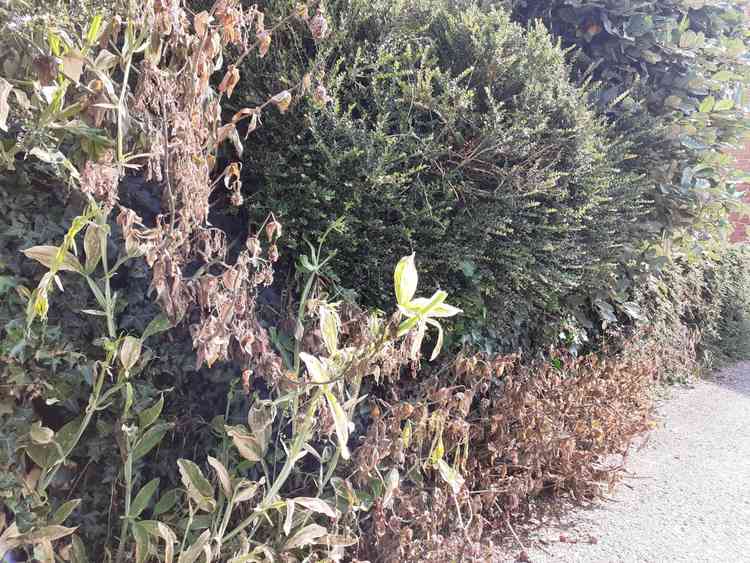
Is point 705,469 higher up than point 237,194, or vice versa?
point 237,194

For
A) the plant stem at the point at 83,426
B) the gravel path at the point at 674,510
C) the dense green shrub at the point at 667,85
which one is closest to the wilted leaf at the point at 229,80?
the plant stem at the point at 83,426

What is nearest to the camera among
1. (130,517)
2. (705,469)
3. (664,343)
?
(130,517)

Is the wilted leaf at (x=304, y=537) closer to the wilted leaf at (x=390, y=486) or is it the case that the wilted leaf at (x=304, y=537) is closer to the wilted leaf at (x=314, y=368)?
the wilted leaf at (x=390, y=486)

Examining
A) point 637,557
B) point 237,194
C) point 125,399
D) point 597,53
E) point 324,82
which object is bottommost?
point 637,557

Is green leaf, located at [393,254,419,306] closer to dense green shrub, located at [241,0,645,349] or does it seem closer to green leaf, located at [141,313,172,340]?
green leaf, located at [141,313,172,340]

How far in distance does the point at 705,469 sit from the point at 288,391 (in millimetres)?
2856

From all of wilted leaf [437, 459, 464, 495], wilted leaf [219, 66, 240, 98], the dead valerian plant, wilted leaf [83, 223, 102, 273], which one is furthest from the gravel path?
wilted leaf [219, 66, 240, 98]

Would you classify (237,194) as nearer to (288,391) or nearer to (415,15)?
(288,391)

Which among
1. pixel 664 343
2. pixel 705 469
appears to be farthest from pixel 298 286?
pixel 664 343

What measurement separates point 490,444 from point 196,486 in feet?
4.90

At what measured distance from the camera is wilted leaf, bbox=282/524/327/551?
183cm

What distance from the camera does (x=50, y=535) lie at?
1.61 metres

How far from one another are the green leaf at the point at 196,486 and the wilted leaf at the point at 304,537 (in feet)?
0.84

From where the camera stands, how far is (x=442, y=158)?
2729mm
